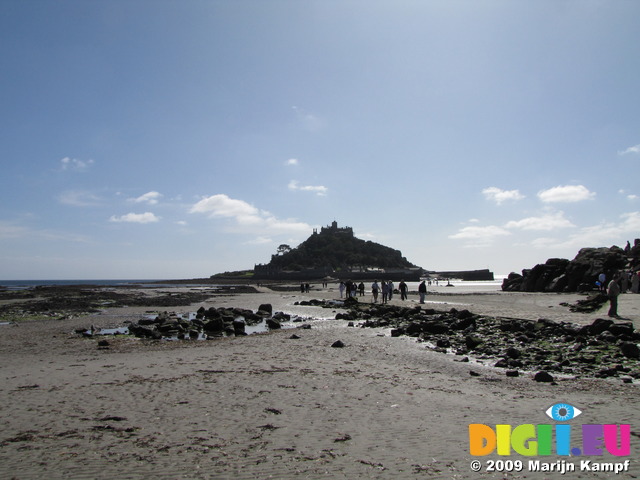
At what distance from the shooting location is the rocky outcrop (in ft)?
128

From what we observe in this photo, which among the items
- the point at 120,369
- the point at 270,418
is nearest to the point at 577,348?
the point at 270,418

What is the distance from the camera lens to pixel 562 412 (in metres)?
7.79

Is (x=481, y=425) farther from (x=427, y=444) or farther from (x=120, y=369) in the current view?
(x=120, y=369)

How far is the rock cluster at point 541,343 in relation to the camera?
12.0 metres

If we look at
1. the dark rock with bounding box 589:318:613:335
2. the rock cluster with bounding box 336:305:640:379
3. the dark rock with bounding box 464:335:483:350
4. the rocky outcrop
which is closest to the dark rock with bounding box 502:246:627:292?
the rocky outcrop

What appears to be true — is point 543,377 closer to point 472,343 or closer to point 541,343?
point 472,343

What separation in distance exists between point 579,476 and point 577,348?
10.2m

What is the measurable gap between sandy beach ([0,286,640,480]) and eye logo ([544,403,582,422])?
155mm

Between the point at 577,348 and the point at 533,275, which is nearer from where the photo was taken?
the point at 577,348

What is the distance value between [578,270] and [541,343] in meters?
32.2

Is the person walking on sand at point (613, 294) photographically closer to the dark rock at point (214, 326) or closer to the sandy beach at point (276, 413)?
the sandy beach at point (276, 413)

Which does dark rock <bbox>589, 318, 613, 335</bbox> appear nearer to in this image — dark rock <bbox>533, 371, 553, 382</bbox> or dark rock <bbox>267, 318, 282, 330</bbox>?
dark rock <bbox>533, 371, 553, 382</bbox>

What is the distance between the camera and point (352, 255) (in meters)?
181

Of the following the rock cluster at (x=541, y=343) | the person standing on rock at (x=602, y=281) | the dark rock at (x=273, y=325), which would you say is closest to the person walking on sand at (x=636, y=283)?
the person standing on rock at (x=602, y=281)
